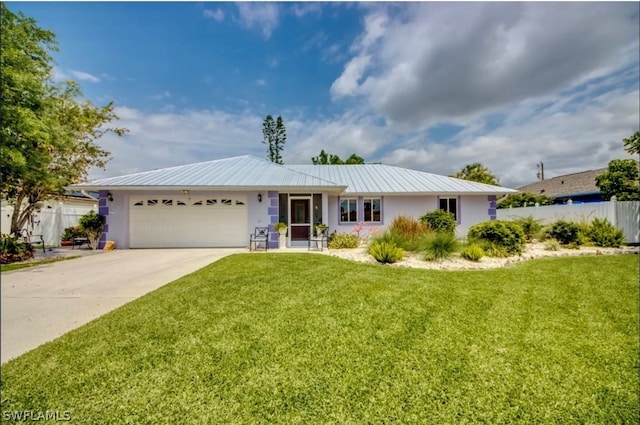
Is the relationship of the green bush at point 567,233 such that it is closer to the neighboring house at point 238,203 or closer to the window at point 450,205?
the neighboring house at point 238,203

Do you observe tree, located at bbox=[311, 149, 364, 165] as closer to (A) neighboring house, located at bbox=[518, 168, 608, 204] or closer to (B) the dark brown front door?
(A) neighboring house, located at bbox=[518, 168, 608, 204]

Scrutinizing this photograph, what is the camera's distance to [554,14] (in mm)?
4059

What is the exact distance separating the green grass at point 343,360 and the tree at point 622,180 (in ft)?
44.6

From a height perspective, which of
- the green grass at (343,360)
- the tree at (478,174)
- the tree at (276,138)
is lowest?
the green grass at (343,360)

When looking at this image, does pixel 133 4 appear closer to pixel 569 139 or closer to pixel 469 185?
pixel 569 139

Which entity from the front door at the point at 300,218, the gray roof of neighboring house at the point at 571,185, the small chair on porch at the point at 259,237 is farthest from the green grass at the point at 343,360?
the gray roof of neighboring house at the point at 571,185

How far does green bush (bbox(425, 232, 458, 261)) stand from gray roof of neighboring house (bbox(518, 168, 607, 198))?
19.8m

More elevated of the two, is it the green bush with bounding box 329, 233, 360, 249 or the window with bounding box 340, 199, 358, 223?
the window with bounding box 340, 199, 358, 223

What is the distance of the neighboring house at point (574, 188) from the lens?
23.0m

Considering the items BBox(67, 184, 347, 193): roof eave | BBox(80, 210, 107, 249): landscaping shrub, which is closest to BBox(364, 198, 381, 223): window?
BBox(67, 184, 347, 193): roof eave

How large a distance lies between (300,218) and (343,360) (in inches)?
425

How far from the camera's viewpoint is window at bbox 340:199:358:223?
589 inches

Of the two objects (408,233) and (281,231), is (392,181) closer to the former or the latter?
(408,233)

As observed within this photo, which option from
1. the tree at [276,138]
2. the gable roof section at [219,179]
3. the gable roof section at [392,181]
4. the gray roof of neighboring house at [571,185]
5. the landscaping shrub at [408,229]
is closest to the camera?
the landscaping shrub at [408,229]
